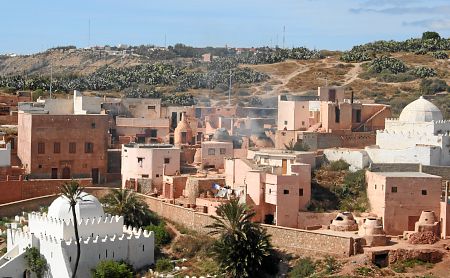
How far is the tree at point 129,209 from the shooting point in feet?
103

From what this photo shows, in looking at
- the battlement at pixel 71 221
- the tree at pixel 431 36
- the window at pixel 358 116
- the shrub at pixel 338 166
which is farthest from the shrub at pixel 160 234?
the tree at pixel 431 36

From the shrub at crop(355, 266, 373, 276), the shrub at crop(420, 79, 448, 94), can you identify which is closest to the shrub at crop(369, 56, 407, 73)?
the shrub at crop(420, 79, 448, 94)

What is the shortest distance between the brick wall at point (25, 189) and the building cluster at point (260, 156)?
131cm

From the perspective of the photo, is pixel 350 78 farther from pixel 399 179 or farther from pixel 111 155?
pixel 399 179

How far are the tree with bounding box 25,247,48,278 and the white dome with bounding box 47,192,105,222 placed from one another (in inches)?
50.3

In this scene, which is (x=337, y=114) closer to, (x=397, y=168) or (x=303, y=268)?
(x=397, y=168)

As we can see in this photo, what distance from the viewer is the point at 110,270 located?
1090 inches

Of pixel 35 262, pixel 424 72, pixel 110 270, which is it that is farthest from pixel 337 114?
pixel 424 72

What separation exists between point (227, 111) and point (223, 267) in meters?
21.2

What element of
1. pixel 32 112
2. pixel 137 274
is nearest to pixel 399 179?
pixel 137 274

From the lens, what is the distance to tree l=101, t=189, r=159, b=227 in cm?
3131

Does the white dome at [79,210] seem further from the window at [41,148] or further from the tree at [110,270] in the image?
the window at [41,148]

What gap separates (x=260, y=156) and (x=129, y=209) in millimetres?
5006

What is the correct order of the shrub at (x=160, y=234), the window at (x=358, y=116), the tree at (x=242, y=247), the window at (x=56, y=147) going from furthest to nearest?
the window at (x=358, y=116), the window at (x=56, y=147), the shrub at (x=160, y=234), the tree at (x=242, y=247)
